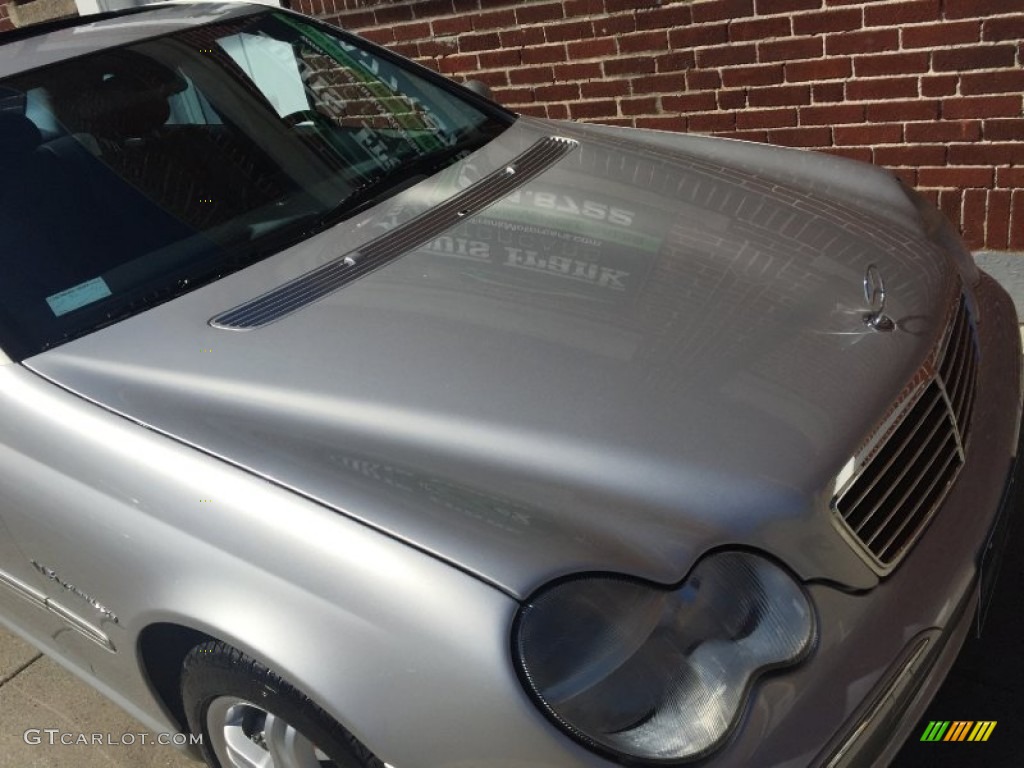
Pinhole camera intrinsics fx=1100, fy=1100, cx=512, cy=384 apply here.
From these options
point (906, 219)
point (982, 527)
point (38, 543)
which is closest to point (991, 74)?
point (906, 219)

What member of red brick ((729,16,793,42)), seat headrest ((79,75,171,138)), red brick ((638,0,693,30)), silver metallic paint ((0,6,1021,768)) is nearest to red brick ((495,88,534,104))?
red brick ((638,0,693,30))

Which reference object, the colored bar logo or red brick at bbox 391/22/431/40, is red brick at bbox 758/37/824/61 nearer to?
red brick at bbox 391/22/431/40

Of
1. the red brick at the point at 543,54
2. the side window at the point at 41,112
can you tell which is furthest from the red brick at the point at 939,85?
the side window at the point at 41,112

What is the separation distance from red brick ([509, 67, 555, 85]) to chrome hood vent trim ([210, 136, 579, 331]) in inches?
83.7

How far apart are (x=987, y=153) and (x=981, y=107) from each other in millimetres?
169

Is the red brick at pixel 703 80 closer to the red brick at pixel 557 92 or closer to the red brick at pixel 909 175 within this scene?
the red brick at pixel 557 92

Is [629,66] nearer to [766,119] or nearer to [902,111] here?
[766,119]

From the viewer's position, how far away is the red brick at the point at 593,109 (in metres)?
4.80

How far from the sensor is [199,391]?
203 cm

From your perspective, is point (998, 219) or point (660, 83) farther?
point (660, 83)

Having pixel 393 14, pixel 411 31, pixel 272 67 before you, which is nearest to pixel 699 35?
pixel 411 31

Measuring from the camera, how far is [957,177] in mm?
4016

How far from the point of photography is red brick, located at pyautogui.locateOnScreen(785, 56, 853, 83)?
4.10 metres

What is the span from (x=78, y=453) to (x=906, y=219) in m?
1.95
